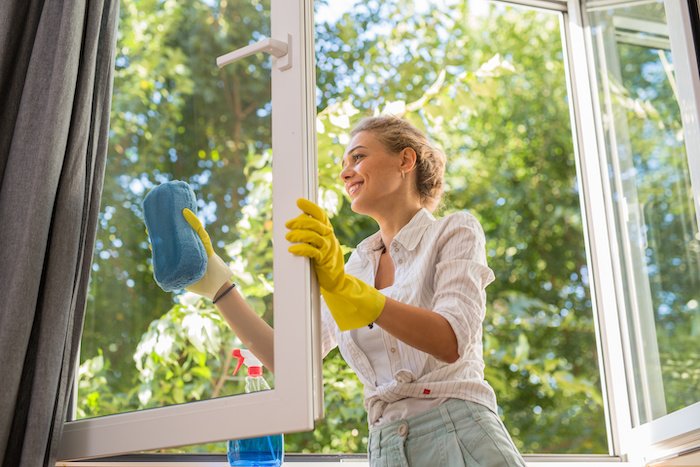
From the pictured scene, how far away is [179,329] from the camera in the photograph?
4.13 feet

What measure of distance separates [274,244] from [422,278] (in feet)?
1.26

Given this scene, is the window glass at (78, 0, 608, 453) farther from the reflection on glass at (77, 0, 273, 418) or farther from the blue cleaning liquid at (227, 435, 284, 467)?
the blue cleaning liquid at (227, 435, 284, 467)

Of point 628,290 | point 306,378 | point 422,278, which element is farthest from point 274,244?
point 628,290

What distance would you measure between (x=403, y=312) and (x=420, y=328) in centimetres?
4

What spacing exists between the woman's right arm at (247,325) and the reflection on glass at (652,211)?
4.14ft

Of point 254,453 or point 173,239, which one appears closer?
point 173,239

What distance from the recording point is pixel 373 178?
1564 mm

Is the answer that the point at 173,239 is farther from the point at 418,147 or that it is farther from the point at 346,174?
the point at 418,147

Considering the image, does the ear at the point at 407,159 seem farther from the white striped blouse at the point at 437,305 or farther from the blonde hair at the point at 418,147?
the white striped blouse at the point at 437,305

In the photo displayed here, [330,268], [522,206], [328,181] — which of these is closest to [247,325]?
[330,268]

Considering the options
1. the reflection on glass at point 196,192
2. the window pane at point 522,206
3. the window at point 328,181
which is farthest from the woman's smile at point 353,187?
the window pane at point 522,206

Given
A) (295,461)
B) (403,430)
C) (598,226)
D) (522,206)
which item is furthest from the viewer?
(522,206)

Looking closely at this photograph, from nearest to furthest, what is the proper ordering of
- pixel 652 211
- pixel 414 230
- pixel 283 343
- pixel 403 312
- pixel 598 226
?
pixel 283 343
pixel 403 312
pixel 414 230
pixel 652 211
pixel 598 226

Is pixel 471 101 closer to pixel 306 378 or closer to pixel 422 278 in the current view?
pixel 422 278
